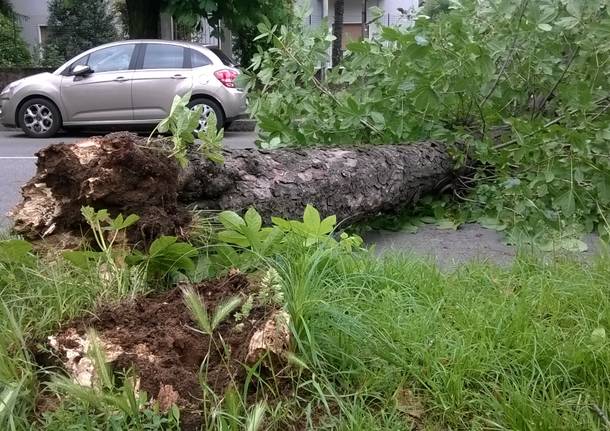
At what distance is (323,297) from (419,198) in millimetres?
2431

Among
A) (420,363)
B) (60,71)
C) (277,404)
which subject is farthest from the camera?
(60,71)

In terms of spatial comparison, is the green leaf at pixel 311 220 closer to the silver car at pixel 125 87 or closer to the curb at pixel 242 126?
the silver car at pixel 125 87

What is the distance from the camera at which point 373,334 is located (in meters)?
2.07

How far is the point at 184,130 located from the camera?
8.69ft

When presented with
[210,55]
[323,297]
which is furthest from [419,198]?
[210,55]

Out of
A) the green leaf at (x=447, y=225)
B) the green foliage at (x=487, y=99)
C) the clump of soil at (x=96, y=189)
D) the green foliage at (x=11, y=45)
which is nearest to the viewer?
the clump of soil at (x=96, y=189)

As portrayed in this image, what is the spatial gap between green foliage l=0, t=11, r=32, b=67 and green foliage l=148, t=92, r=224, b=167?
18527 mm

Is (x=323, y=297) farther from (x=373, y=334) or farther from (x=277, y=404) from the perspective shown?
(x=277, y=404)

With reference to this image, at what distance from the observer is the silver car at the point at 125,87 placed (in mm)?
10812

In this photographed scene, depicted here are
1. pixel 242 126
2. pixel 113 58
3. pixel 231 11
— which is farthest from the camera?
pixel 242 126

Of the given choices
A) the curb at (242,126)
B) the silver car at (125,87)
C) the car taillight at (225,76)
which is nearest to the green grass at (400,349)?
the silver car at (125,87)

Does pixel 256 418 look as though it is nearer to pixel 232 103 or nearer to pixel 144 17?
pixel 232 103

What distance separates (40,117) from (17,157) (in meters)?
2.97

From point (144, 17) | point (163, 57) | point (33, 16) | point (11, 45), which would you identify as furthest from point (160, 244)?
point (33, 16)
